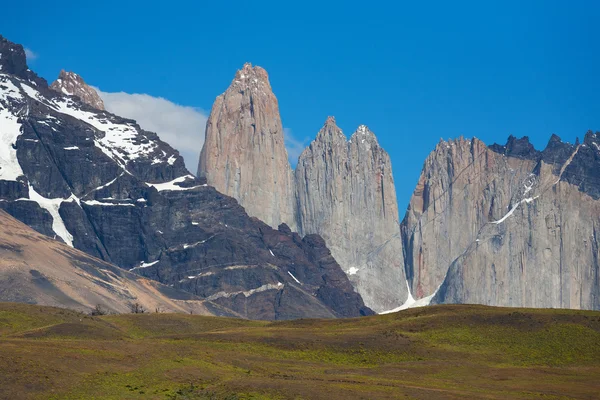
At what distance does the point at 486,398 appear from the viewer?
125 metres

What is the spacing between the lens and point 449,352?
161 metres

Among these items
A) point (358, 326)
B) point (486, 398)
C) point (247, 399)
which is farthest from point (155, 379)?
point (358, 326)

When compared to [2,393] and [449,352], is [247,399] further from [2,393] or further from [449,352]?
[449,352]

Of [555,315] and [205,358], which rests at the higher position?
[555,315]

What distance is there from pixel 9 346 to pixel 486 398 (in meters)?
48.9

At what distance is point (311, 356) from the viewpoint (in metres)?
157

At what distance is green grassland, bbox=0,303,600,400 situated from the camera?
125 metres

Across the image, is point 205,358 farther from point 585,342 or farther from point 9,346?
point 585,342

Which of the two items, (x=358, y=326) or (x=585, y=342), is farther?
(x=358, y=326)

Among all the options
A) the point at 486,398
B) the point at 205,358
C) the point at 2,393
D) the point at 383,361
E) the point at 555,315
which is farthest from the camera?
the point at 555,315

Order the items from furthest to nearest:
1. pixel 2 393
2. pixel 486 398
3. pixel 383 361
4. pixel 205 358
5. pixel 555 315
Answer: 1. pixel 555 315
2. pixel 383 361
3. pixel 205 358
4. pixel 486 398
5. pixel 2 393

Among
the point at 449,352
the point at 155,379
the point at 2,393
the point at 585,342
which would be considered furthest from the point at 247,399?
the point at 585,342

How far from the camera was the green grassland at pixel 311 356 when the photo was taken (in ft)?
409

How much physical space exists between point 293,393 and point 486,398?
1889cm
